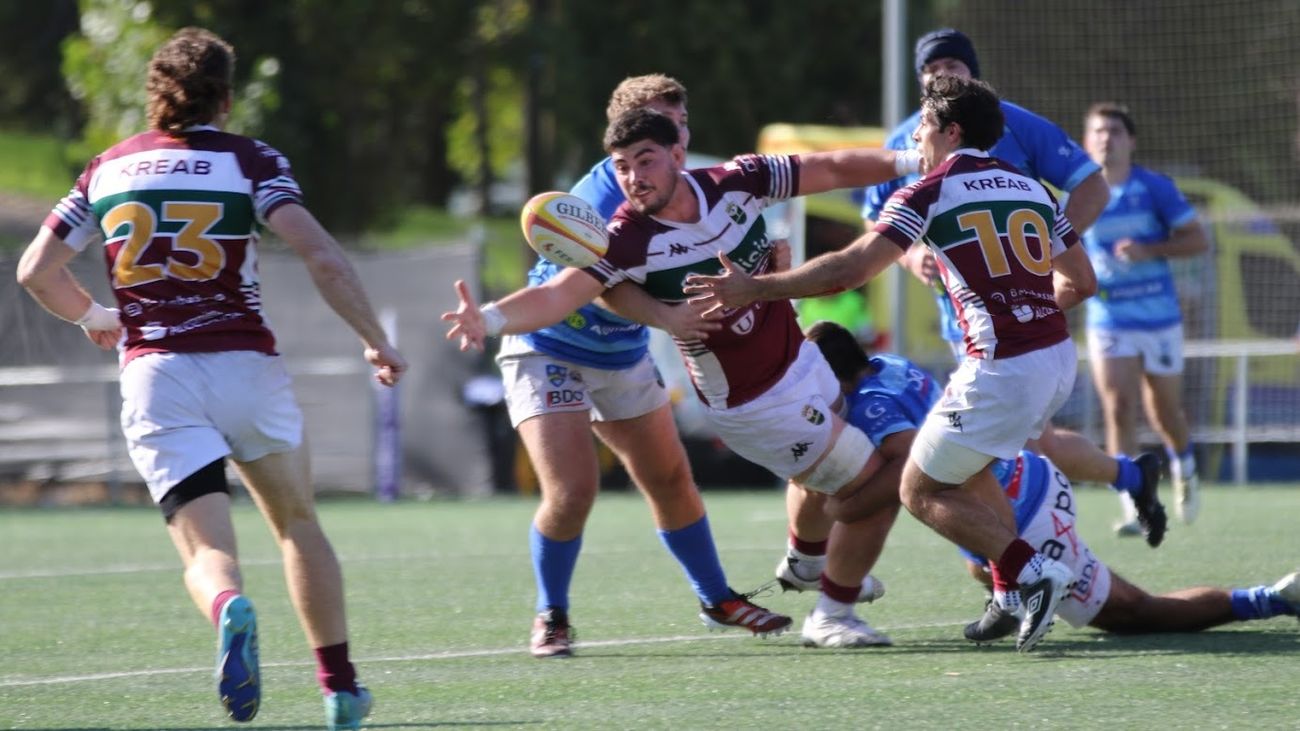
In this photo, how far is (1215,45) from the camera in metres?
19.9

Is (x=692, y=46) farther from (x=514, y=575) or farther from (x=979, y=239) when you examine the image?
(x=979, y=239)

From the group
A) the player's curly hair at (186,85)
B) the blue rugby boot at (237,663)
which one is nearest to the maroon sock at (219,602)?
the blue rugby boot at (237,663)

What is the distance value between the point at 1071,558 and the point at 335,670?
8.46 feet

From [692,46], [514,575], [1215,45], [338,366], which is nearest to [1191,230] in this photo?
[514,575]

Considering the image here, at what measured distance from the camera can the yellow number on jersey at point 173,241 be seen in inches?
189

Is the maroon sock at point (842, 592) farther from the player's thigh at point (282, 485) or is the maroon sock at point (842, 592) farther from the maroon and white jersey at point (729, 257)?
the player's thigh at point (282, 485)

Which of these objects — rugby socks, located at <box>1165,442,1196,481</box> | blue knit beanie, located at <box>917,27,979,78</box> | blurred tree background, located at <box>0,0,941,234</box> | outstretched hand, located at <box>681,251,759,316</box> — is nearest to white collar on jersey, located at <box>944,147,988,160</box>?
outstretched hand, located at <box>681,251,759,316</box>

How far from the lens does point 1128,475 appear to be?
7477mm

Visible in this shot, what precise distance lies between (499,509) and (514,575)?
5064 mm

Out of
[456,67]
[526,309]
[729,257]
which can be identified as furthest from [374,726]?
[456,67]

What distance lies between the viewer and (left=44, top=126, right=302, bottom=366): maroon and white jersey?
4812mm

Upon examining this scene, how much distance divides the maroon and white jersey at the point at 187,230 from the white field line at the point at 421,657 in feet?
5.00

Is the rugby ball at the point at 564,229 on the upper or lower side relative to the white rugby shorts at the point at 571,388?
upper

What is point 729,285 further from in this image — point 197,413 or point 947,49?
point 947,49
